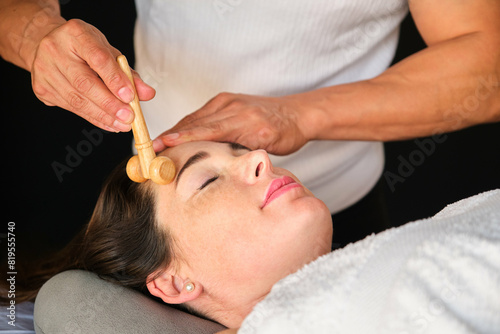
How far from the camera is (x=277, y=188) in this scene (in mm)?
1104

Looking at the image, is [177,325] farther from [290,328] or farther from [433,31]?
[433,31]

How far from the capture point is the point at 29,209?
2352 mm

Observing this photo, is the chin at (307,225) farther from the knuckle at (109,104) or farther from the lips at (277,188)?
the knuckle at (109,104)

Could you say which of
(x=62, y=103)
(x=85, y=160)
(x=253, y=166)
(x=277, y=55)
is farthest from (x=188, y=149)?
(x=85, y=160)

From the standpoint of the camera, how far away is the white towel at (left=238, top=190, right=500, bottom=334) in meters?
0.75

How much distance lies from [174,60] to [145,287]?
587mm

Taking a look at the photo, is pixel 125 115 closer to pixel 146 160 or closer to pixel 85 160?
pixel 146 160

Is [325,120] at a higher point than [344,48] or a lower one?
lower

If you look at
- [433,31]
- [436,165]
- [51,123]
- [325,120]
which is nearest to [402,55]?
[436,165]

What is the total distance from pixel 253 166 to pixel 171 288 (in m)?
0.30

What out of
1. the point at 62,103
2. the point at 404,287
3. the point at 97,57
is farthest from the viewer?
the point at 62,103

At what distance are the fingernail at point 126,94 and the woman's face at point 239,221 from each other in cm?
20

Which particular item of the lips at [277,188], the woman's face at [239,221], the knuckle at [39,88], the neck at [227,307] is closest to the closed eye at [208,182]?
the woman's face at [239,221]

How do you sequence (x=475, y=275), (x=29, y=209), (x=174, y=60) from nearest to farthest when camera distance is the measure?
(x=475, y=275) < (x=174, y=60) < (x=29, y=209)
